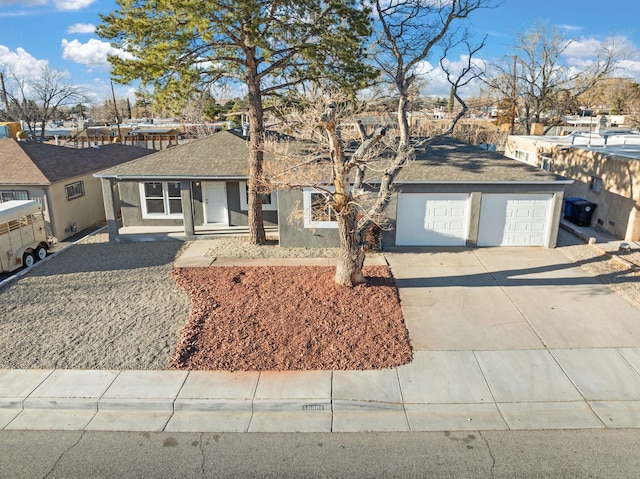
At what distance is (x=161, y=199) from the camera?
704 inches

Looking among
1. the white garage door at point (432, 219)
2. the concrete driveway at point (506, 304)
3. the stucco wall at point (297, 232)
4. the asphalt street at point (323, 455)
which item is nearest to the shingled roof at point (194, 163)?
the stucco wall at point (297, 232)

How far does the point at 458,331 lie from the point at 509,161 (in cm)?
887

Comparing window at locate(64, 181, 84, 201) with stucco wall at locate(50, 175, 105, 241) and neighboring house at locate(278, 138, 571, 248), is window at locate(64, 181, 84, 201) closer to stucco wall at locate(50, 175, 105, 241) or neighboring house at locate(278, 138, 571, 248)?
stucco wall at locate(50, 175, 105, 241)

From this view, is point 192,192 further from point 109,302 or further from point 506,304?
point 506,304

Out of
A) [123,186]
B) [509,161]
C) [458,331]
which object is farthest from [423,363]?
[123,186]

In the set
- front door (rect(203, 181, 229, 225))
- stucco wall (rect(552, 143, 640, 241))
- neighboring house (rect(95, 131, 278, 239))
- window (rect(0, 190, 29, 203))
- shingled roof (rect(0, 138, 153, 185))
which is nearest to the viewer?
stucco wall (rect(552, 143, 640, 241))

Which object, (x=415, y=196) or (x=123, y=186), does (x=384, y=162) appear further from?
(x=123, y=186)

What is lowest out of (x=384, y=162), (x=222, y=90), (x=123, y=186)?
(x=123, y=186)

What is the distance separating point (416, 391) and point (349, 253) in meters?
4.29

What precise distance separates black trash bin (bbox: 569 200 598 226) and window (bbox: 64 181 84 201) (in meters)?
20.0

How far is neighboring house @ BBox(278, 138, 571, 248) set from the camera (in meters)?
15.0

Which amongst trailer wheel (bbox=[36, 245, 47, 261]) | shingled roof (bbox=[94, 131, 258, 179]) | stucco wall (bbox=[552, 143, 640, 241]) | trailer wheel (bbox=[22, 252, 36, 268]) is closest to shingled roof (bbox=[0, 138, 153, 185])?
shingled roof (bbox=[94, 131, 258, 179])

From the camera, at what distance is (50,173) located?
Answer: 17.5m

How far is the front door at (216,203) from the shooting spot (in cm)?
1783
